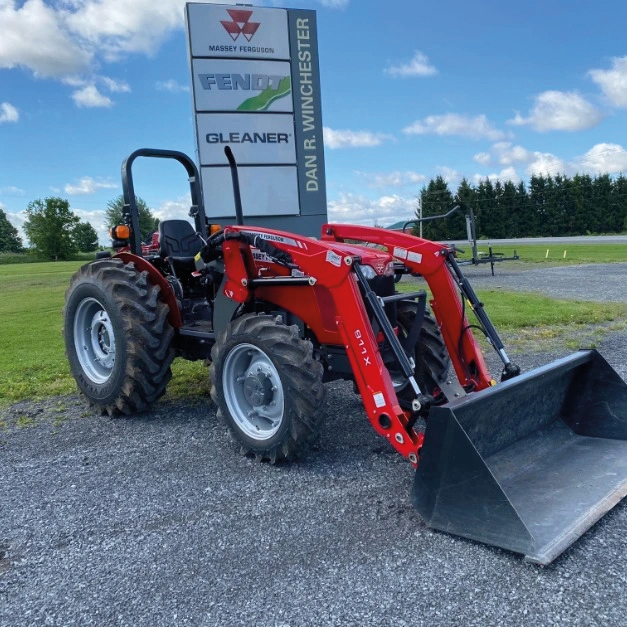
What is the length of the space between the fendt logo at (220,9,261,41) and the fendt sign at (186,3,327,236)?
0.02 m

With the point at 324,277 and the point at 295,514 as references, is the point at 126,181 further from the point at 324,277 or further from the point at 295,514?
the point at 295,514

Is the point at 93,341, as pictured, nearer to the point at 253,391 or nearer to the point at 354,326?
the point at 253,391

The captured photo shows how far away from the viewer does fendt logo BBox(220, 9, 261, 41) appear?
41.8 feet

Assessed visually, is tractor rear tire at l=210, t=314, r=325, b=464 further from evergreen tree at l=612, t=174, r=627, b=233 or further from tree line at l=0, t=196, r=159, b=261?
tree line at l=0, t=196, r=159, b=261

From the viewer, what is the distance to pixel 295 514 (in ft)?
11.7

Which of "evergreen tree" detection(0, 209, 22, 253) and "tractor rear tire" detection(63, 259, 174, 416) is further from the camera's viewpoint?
"evergreen tree" detection(0, 209, 22, 253)

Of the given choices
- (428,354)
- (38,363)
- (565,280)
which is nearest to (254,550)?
(428,354)

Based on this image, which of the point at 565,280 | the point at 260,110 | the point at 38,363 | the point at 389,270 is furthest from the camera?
the point at 565,280

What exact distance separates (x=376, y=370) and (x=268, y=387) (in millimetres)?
926

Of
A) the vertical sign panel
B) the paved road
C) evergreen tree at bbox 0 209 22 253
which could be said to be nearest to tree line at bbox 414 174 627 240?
the paved road

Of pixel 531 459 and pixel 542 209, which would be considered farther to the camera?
pixel 542 209

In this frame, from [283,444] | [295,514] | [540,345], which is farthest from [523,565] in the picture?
[540,345]

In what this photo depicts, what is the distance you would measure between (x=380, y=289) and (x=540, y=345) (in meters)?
4.51

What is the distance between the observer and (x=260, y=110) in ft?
43.1
